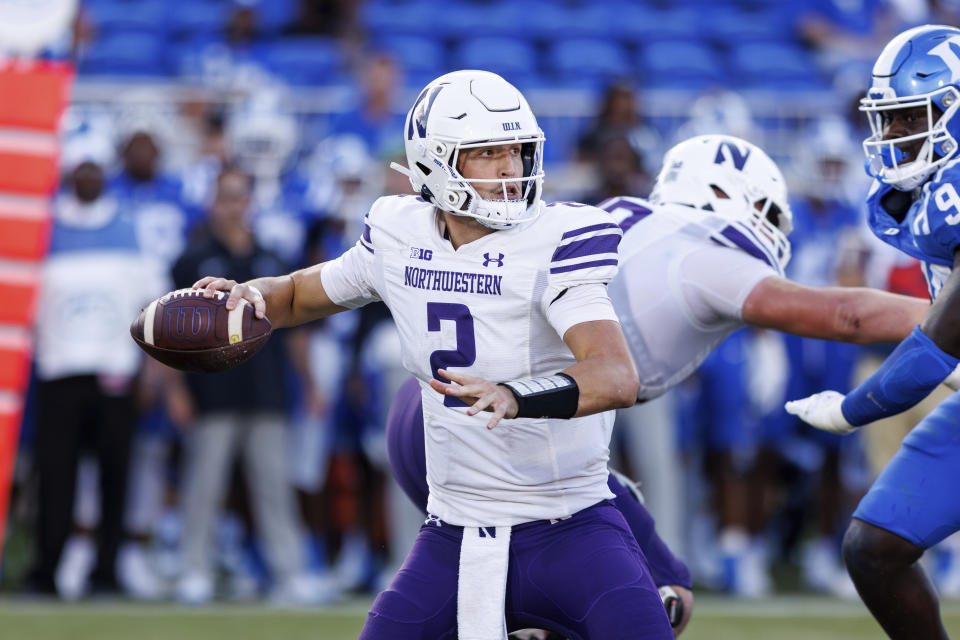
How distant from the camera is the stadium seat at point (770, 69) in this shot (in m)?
9.80

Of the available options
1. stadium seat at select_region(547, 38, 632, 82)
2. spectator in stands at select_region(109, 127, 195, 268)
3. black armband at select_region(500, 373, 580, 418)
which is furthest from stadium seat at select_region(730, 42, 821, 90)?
black armband at select_region(500, 373, 580, 418)

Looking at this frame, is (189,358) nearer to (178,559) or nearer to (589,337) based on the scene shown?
(589,337)

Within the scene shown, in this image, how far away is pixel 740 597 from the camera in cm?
664

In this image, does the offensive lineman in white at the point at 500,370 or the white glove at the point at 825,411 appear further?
the white glove at the point at 825,411

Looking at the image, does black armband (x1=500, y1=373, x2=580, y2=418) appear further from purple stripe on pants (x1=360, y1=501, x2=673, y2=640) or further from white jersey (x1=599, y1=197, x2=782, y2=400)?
white jersey (x1=599, y1=197, x2=782, y2=400)

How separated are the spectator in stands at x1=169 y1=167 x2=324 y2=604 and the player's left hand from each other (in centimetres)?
368

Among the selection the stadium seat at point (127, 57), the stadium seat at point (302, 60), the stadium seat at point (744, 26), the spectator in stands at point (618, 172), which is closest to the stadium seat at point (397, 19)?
the stadium seat at point (302, 60)

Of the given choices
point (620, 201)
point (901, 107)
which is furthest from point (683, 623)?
point (901, 107)

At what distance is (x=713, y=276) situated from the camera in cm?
365

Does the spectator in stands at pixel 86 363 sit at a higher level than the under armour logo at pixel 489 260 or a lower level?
lower

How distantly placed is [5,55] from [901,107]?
14.3 feet

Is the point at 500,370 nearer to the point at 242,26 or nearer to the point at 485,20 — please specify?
the point at 242,26

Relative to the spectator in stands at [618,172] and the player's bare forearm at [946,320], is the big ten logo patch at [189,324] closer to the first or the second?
the player's bare forearm at [946,320]

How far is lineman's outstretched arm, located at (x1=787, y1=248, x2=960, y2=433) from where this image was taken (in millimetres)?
3281
